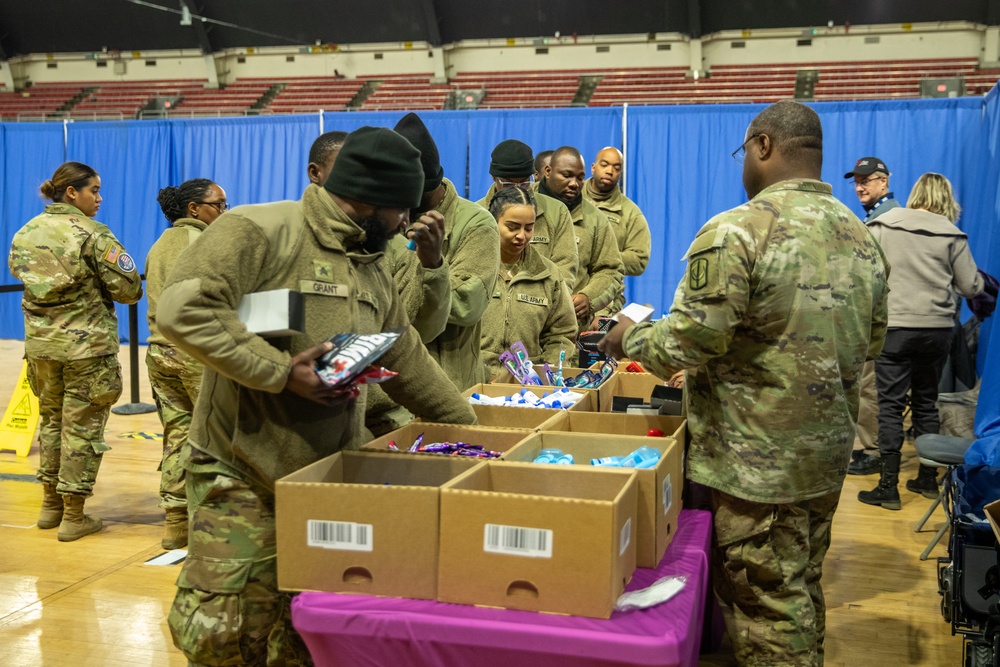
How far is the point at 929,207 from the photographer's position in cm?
490

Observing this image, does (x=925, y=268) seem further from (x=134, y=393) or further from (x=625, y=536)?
(x=134, y=393)

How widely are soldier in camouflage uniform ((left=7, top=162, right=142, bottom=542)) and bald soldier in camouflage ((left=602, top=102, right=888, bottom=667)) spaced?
2.97 metres

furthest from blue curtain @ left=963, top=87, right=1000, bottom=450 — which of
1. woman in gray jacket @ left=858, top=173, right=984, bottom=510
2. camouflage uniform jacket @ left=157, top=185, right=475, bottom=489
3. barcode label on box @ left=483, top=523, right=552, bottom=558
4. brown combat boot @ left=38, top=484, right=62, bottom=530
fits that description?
brown combat boot @ left=38, top=484, right=62, bottom=530

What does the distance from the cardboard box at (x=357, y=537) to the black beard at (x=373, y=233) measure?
54 centimetres

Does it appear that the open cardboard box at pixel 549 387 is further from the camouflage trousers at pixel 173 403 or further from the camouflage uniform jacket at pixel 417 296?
the camouflage trousers at pixel 173 403

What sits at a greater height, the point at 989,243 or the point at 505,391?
the point at 989,243

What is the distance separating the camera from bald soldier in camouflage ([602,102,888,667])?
6.61ft

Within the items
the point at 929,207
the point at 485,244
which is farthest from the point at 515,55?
the point at 485,244

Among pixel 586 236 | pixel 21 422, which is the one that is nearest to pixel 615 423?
pixel 586 236

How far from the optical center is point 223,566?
75.0 inches

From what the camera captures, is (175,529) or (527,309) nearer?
(527,309)

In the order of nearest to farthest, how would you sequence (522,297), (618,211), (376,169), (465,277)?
(376,169)
(465,277)
(522,297)
(618,211)

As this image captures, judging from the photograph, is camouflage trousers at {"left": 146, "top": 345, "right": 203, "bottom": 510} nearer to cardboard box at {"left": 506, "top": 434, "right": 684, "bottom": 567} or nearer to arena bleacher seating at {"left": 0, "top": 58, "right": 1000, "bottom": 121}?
cardboard box at {"left": 506, "top": 434, "right": 684, "bottom": 567}

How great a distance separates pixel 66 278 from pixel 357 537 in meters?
3.17
